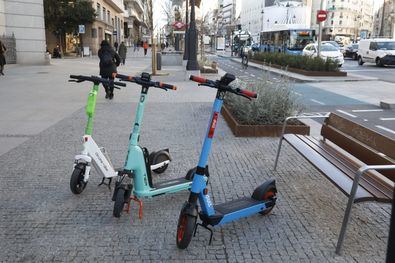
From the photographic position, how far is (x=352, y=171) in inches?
165

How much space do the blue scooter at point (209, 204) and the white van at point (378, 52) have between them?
2879cm

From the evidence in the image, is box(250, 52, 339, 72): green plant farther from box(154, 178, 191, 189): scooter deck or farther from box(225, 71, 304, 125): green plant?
box(154, 178, 191, 189): scooter deck

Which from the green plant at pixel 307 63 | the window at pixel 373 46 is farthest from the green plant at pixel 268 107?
the window at pixel 373 46

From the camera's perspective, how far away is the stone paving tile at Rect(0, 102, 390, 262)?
3.47m

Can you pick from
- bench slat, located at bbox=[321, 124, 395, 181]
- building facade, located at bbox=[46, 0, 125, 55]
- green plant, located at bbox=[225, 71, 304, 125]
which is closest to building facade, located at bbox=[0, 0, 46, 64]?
building facade, located at bbox=[46, 0, 125, 55]

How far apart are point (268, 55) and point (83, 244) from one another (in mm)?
28264

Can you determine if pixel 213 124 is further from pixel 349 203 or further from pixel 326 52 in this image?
pixel 326 52

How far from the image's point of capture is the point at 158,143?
Result: 7090 millimetres

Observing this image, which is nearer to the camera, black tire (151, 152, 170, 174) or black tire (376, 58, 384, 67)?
black tire (151, 152, 170, 174)

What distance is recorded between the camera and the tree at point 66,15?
138 feet

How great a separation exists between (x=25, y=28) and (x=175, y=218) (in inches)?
1080

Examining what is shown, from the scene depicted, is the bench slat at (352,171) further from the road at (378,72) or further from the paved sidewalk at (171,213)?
the road at (378,72)

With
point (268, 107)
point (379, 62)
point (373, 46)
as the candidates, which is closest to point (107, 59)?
point (268, 107)

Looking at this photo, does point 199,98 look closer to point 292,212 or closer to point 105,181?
point 105,181
